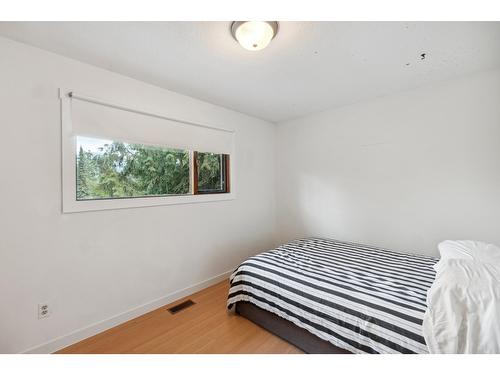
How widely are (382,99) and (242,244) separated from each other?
2611mm

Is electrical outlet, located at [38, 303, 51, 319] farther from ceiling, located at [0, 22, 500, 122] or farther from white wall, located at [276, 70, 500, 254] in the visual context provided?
white wall, located at [276, 70, 500, 254]

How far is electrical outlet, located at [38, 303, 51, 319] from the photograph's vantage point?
5.39 ft

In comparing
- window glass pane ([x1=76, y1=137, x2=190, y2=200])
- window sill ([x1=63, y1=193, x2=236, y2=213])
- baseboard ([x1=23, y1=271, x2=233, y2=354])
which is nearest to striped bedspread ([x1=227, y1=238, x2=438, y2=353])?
baseboard ([x1=23, y1=271, x2=233, y2=354])

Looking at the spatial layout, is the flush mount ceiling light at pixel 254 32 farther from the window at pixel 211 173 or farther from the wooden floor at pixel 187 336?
the wooden floor at pixel 187 336

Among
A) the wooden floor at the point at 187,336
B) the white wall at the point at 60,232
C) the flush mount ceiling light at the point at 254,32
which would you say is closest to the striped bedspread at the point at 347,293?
the wooden floor at the point at 187,336

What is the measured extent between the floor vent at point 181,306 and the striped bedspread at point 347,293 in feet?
1.75

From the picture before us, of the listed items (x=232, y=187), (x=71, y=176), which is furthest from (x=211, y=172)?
(x=71, y=176)

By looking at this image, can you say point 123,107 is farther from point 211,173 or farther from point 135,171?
point 211,173

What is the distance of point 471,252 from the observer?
65.1 inches

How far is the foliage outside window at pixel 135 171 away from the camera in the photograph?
1.92 metres

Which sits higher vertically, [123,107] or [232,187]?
[123,107]

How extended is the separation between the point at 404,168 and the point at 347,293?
1.75 m

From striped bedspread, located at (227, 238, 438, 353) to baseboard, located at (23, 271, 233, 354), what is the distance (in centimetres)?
69

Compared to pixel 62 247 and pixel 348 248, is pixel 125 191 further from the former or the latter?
pixel 348 248
